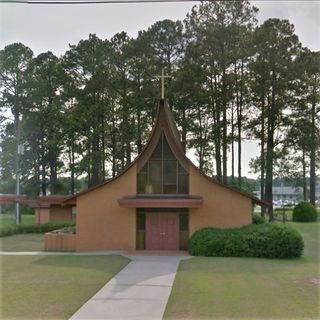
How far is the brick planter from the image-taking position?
2425cm

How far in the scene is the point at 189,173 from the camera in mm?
24812

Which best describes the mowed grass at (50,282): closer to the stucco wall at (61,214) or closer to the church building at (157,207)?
the church building at (157,207)

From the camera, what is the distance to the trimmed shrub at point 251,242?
21.1 metres

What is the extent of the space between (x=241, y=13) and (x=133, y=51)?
9.83 metres

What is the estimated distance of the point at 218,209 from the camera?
79.8 ft

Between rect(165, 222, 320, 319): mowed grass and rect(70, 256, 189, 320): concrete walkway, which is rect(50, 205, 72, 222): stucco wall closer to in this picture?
rect(165, 222, 320, 319): mowed grass

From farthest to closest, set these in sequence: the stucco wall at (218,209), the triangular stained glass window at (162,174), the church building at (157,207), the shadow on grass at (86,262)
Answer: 1. the triangular stained glass window at (162,174)
2. the church building at (157,207)
3. the stucco wall at (218,209)
4. the shadow on grass at (86,262)

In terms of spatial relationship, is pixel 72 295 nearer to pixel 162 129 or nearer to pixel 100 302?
pixel 100 302

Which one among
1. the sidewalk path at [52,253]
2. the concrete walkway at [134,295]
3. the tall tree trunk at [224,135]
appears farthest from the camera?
the tall tree trunk at [224,135]

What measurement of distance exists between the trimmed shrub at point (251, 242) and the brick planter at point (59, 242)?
19.5 feet

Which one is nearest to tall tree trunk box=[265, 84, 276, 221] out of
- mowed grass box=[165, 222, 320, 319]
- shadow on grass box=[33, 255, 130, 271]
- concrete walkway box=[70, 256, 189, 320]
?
mowed grass box=[165, 222, 320, 319]

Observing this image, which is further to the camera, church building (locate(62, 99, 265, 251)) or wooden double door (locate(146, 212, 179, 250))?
wooden double door (locate(146, 212, 179, 250))

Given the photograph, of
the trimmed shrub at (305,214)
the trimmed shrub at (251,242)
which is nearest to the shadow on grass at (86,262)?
the trimmed shrub at (251,242)

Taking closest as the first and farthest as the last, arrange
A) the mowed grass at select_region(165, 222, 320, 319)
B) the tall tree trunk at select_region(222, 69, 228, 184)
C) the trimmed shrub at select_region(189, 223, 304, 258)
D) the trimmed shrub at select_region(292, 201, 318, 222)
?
the mowed grass at select_region(165, 222, 320, 319), the trimmed shrub at select_region(189, 223, 304, 258), the trimmed shrub at select_region(292, 201, 318, 222), the tall tree trunk at select_region(222, 69, 228, 184)
